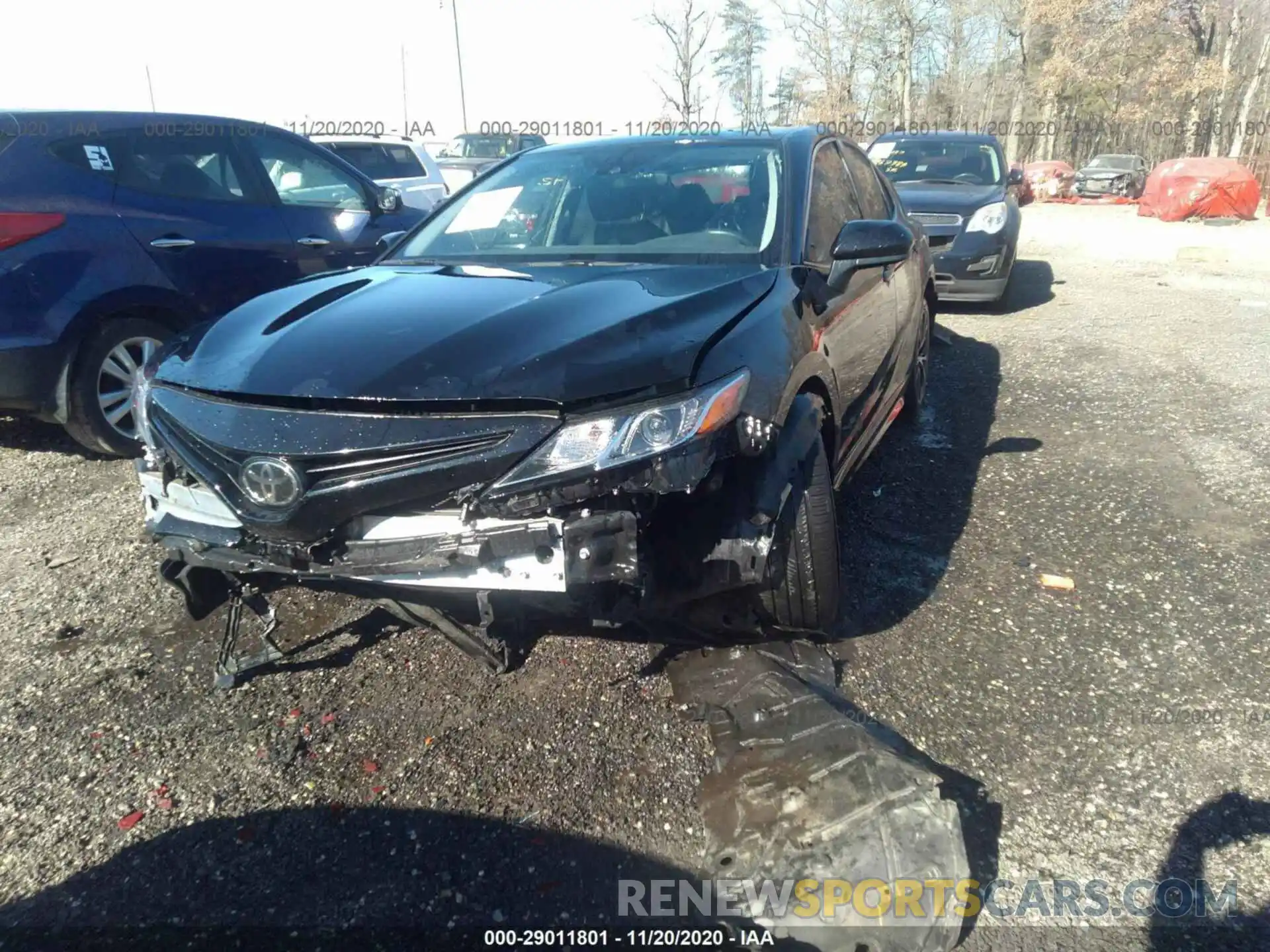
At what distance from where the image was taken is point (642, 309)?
2525mm

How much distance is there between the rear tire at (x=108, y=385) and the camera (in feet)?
14.7

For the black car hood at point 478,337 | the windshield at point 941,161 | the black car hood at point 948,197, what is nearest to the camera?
the black car hood at point 478,337

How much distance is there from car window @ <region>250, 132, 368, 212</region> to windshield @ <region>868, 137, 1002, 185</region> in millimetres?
5661

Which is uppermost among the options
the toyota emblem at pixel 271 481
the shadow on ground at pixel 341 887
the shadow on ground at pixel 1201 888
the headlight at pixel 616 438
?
the headlight at pixel 616 438

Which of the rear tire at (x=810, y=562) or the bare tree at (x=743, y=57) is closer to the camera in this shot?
the rear tire at (x=810, y=562)

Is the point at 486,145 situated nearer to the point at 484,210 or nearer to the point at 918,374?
the point at 918,374

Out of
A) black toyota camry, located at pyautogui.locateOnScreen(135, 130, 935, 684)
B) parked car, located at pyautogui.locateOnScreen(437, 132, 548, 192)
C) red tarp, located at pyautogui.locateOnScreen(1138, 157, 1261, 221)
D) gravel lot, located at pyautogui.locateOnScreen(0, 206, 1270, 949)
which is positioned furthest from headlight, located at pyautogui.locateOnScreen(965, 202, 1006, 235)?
parked car, located at pyautogui.locateOnScreen(437, 132, 548, 192)

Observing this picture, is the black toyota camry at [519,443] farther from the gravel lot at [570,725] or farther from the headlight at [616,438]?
the gravel lot at [570,725]

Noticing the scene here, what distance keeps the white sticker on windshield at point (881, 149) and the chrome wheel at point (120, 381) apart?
8238 millimetres

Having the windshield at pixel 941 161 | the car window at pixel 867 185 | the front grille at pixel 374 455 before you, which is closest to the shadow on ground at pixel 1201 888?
the front grille at pixel 374 455

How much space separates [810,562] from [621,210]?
66.5 inches

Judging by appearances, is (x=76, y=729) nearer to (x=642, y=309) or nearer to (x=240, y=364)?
(x=240, y=364)

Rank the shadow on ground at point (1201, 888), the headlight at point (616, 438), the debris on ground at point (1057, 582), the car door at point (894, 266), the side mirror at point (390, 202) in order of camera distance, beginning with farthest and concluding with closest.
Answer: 1. the side mirror at point (390, 202)
2. the car door at point (894, 266)
3. the debris on ground at point (1057, 582)
4. the headlight at point (616, 438)
5. the shadow on ground at point (1201, 888)

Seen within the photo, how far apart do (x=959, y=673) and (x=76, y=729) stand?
2701mm
